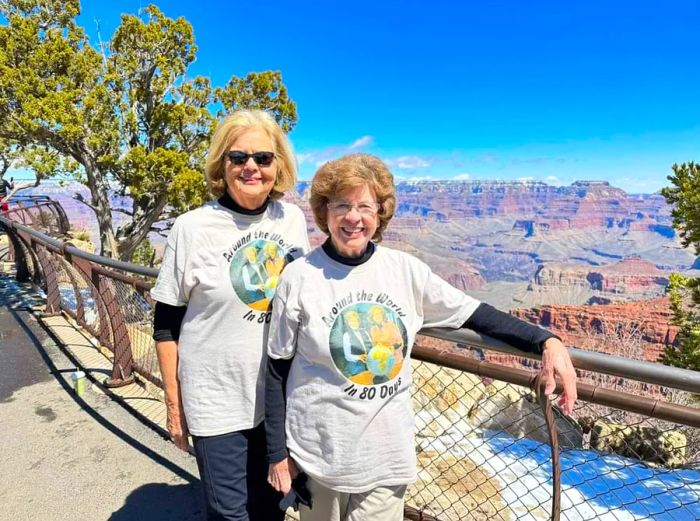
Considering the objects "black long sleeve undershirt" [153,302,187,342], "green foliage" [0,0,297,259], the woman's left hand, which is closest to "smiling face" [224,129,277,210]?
"black long sleeve undershirt" [153,302,187,342]

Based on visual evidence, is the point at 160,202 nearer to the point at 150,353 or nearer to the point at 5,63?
the point at 5,63

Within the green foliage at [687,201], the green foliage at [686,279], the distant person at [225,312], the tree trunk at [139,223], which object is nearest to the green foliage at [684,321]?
the green foliage at [686,279]

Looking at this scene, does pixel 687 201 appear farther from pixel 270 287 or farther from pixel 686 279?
pixel 270 287

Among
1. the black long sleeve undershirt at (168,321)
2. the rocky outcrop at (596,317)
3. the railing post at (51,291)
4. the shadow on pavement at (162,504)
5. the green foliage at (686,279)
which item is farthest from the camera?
the rocky outcrop at (596,317)

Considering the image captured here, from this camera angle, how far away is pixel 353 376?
1556mm

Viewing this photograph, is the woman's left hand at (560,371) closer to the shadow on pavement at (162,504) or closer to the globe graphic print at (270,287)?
the globe graphic print at (270,287)

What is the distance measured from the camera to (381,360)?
157cm

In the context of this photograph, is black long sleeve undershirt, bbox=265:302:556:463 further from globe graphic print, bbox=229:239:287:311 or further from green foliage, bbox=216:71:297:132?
green foliage, bbox=216:71:297:132

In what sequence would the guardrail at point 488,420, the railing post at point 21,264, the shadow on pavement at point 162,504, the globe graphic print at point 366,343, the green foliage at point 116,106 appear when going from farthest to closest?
the green foliage at point 116,106
the railing post at point 21,264
the shadow on pavement at point 162,504
the guardrail at point 488,420
the globe graphic print at point 366,343

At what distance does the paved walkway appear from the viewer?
2629 mm

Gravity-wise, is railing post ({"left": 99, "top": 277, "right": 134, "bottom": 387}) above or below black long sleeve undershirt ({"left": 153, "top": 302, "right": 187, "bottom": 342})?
below

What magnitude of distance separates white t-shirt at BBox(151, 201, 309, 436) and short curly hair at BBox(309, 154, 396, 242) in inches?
11.9

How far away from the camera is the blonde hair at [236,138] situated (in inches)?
71.4

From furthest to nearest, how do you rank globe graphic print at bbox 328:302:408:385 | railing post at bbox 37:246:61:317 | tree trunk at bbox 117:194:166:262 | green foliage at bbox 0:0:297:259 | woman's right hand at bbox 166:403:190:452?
tree trunk at bbox 117:194:166:262
green foliage at bbox 0:0:297:259
railing post at bbox 37:246:61:317
woman's right hand at bbox 166:403:190:452
globe graphic print at bbox 328:302:408:385
